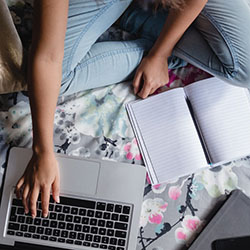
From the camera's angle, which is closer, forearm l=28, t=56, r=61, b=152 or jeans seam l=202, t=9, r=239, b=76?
forearm l=28, t=56, r=61, b=152

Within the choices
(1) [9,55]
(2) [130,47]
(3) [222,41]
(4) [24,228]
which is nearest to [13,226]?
A: (4) [24,228]

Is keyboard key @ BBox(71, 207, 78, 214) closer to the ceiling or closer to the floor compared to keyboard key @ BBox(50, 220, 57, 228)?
closer to the ceiling

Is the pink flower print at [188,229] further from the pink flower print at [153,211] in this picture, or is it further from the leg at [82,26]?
the leg at [82,26]

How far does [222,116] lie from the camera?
0.85 metres

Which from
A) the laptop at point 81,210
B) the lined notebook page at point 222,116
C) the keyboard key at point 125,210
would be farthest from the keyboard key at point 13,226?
the lined notebook page at point 222,116

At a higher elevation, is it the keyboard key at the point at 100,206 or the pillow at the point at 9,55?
the pillow at the point at 9,55

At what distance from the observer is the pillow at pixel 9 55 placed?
2.41 ft

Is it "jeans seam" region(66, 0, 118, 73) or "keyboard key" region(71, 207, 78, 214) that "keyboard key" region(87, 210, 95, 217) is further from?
"jeans seam" region(66, 0, 118, 73)

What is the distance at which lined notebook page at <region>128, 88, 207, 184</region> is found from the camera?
0.82 m

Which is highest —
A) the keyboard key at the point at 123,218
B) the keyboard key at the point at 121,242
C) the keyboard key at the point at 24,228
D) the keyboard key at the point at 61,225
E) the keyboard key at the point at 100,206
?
the keyboard key at the point at 100,206

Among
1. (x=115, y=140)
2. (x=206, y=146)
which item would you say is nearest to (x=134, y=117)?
(x=115, y=140)

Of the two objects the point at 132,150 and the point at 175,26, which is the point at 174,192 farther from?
the point at 175,26

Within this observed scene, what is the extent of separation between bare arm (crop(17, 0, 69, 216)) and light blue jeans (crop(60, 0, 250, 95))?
8 centimetres

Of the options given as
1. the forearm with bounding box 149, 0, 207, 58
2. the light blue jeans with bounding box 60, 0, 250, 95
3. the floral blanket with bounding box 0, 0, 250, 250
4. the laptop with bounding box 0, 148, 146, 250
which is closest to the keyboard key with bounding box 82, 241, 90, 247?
the laptop with bounding box 0, 148, 146, 250
